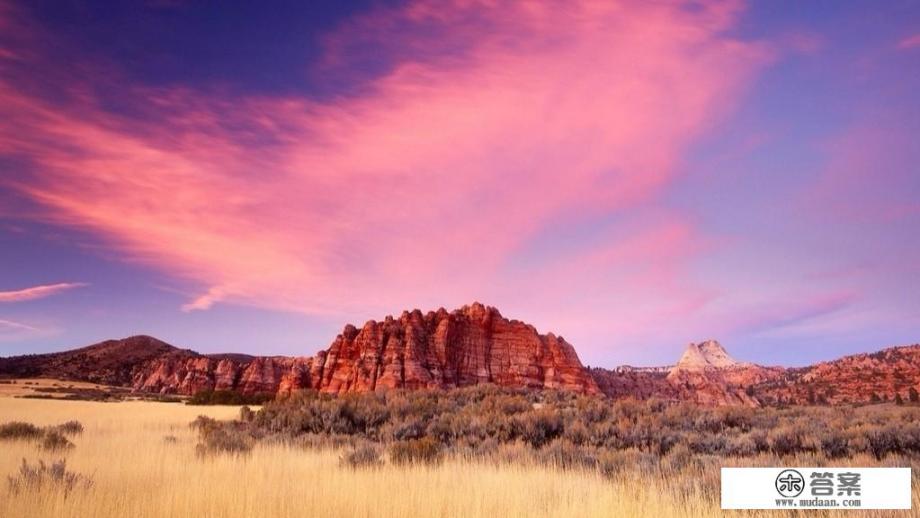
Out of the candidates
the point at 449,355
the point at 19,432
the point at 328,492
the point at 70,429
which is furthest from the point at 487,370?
the point at 328,492

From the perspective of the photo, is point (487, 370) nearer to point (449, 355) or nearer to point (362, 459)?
point (449, 355)

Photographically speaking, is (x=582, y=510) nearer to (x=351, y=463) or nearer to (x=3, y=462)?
(x=351, y=463)

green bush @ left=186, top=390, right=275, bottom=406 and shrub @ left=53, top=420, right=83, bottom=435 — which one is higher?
shrub @ left=53, top=420, right=83, bottom=435

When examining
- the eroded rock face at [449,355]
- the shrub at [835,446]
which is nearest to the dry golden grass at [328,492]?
the shrub at [835,446]

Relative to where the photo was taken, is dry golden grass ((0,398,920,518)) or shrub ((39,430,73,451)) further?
shrub ((39,430,73,451))

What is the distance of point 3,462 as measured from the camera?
999cm

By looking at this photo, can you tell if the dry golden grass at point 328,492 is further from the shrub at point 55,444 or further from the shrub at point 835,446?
the shrub at point 835,446

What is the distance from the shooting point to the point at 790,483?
6.80 meters

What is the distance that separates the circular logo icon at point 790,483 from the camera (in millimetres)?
6680

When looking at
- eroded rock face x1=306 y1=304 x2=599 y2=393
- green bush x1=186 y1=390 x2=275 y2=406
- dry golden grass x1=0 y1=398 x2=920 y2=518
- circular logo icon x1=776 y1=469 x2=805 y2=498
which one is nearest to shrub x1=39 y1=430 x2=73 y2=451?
dry golden grass x1=0 y1=398 x2=920 y2=518

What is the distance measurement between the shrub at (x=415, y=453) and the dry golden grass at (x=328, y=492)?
515 mm

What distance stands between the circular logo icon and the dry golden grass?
0.38m

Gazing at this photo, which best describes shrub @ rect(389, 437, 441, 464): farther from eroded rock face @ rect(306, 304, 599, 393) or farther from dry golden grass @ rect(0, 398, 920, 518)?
eroded rock face @ rect(306, 304, 599, 393)

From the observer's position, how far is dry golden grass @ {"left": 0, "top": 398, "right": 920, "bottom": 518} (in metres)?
6.19
